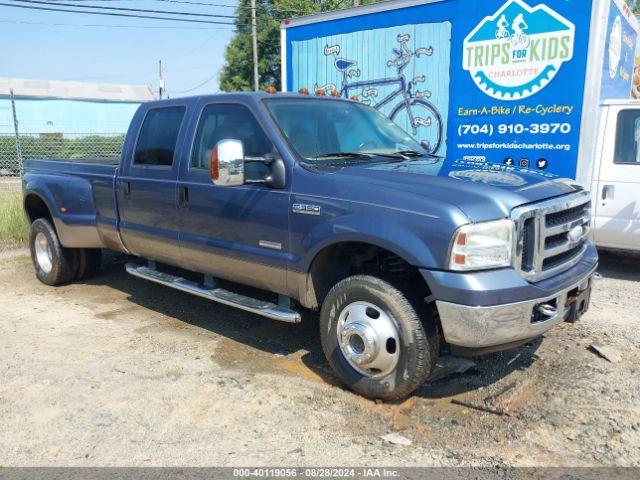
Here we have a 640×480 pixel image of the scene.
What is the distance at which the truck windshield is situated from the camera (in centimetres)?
418

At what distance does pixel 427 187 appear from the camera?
342 cm

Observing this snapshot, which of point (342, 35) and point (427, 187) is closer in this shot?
point (427, 187)

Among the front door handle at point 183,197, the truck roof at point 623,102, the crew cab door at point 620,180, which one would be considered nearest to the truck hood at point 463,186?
the front door handle at point 183,197

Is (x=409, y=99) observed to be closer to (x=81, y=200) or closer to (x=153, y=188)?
(x=153, y=188)

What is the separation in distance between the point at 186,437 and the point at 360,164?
211 cm

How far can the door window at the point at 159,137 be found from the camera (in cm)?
495

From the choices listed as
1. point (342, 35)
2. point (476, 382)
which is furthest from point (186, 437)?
Result: point (342, 35)

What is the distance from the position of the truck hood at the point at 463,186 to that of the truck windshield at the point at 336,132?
0.35 m

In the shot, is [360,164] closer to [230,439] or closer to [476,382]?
[476,382]

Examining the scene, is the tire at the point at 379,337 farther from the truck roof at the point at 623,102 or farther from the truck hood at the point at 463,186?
the truck roof at the point at 623,102

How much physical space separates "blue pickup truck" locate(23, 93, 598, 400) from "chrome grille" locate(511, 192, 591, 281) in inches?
0.5

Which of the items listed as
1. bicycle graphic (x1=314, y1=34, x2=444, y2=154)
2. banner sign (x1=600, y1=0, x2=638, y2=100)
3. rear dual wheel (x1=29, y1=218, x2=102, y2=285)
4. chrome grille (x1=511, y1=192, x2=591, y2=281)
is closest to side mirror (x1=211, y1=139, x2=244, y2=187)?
chrome grille (x1=511, y1=192, x2=591, y2=281)

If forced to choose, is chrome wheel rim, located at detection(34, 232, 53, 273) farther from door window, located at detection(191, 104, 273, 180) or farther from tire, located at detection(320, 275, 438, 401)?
tire, located at detection(320, 275, 438, 401)

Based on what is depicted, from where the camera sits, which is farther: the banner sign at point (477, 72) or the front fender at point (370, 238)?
the banner sign at point (477, 72)
